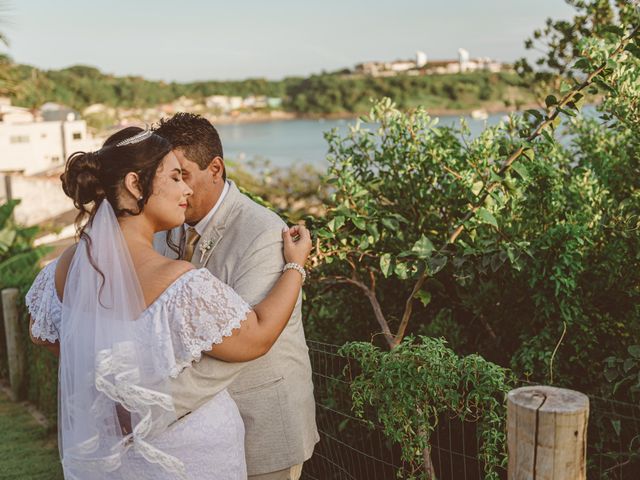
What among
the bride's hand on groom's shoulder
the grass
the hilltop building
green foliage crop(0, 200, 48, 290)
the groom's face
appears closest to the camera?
the bride's hand on groom's shoulder

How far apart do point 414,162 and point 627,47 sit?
1448 millimetres

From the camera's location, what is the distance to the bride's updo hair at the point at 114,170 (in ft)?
8.63

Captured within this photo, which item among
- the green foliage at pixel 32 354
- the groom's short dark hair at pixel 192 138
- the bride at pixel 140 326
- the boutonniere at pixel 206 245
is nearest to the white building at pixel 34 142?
the green foliage at pixel 32 354

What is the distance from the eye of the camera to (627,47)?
4.26 metres

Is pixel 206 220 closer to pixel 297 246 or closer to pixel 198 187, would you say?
pixel 198 187

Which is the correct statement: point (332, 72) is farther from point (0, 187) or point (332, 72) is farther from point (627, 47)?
point (627, 47)

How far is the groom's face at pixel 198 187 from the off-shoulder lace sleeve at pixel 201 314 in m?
0.71

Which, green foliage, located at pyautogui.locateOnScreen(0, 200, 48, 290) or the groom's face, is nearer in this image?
the groom's face

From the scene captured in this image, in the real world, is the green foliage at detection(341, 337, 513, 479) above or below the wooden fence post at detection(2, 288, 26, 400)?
above

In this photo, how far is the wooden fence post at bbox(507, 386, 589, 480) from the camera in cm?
217

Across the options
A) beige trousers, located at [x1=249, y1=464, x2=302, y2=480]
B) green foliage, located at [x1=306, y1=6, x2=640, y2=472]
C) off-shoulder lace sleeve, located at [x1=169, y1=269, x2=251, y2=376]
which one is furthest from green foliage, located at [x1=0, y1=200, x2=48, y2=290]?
off-shoulder lace sleeve, located at [x1=169, y1=269, x2=251, y2=376]

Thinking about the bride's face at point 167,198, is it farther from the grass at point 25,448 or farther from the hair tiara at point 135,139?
the grass at point 25,448

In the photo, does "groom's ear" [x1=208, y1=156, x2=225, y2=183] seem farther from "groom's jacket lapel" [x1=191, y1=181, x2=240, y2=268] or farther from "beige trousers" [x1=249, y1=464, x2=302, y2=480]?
"beige trousers" [x1=249, y1=464, x2=302, y2=480]

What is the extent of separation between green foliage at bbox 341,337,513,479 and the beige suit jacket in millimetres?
366
